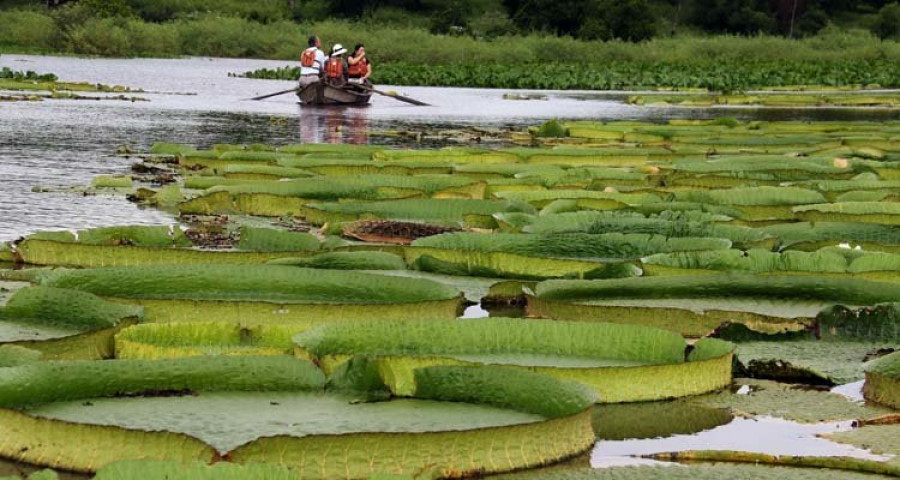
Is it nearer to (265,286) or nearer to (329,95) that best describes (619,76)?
(329,95)

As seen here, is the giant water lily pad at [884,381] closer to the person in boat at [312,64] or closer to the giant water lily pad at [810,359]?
the giant water lily pad at [810,359]

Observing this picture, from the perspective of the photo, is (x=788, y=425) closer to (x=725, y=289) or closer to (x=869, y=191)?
(x=725, y=289)

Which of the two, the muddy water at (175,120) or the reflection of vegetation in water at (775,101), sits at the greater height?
the muddy water at (175,120)

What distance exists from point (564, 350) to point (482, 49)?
40.5m

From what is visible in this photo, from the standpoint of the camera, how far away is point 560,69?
35969 millimetres

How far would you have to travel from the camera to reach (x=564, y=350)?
3.49 meters

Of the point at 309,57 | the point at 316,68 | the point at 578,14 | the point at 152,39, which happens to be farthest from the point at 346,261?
the point at 578,14

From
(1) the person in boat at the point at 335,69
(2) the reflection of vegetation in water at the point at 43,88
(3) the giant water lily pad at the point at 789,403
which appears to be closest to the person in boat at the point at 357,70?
(1) the person in boat at the point at 335,69

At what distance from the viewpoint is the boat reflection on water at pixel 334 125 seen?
13070mm

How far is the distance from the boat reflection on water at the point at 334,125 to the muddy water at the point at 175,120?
1 cm

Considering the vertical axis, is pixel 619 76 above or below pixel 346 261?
below

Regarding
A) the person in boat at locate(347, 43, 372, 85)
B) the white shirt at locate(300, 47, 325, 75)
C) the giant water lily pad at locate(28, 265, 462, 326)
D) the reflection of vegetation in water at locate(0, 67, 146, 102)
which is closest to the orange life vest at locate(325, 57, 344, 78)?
the person in boat at locate(347, 43, 372, 85)

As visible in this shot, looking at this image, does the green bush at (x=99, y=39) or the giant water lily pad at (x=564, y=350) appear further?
the green bush at (x=99, y=39)

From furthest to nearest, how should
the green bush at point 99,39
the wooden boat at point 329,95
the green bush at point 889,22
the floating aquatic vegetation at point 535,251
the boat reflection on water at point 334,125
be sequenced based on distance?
1. the green bush at point 889,22
2. the green bush at point 99,39
3. the wooden boat at point 329,95
4. the boat reflection on water at point 334,125
5. the floating aquatic vegetation at point 535,251
